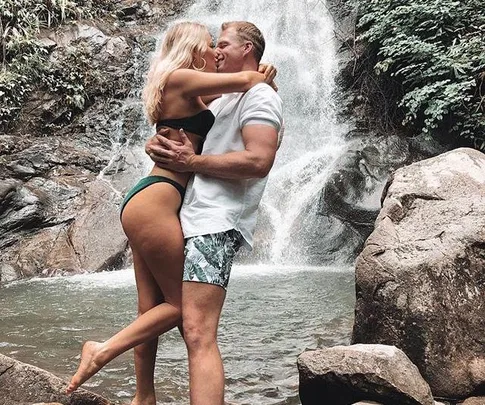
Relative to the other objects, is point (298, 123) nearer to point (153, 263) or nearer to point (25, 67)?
point (25, 67)

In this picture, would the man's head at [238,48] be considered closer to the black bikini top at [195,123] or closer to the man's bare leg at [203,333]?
the black bikini top at [195,123]

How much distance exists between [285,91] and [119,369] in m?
8.78

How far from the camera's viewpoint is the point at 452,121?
9016 millimetres

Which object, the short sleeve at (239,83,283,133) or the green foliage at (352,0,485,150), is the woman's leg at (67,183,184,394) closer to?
the short sleeve at (239,83,283,133)

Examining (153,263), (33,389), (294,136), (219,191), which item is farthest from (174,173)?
(294,136)

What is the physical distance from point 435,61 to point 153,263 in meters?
Answer: 7.89

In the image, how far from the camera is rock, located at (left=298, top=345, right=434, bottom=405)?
8.55 ft

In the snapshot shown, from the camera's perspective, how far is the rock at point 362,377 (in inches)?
103

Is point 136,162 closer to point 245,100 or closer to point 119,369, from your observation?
point 119,369

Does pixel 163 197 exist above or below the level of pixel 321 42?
below

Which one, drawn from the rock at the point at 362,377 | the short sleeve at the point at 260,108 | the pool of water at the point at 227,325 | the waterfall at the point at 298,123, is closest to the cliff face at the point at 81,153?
the pool of water at the point at 227,325

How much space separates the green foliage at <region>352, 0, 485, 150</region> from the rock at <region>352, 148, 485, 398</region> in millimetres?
5567

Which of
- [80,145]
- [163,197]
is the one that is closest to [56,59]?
[80,145]

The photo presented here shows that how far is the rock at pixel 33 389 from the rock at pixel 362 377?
990 millimetres
